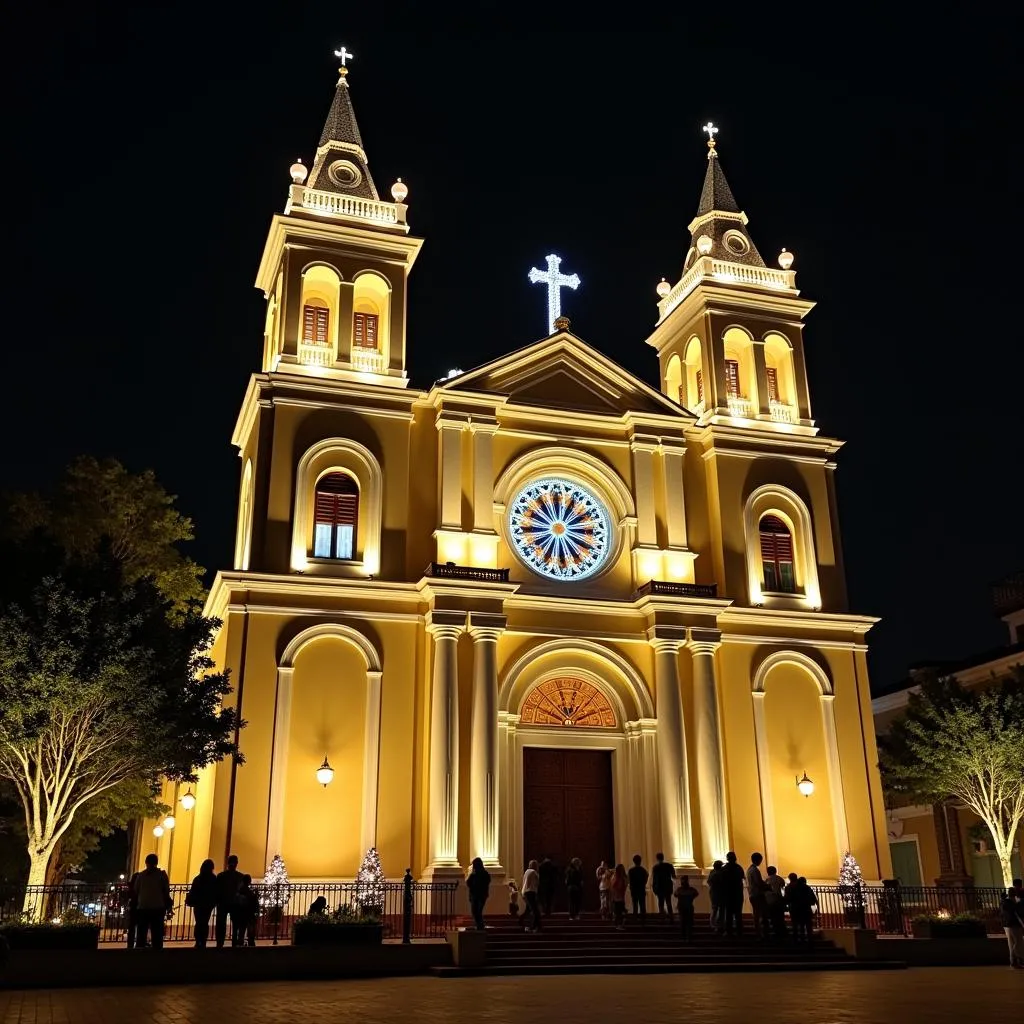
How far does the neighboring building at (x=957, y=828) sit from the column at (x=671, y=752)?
1162 centimetres

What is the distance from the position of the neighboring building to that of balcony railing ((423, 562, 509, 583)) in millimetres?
16229

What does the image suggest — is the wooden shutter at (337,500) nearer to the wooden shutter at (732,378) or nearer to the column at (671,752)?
the column at (671,752)

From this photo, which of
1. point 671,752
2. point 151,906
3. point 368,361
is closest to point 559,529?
point 671,752

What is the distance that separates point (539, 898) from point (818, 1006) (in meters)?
12.0

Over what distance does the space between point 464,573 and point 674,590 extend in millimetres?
5860

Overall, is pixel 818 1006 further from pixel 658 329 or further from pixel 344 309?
pixel 658 329

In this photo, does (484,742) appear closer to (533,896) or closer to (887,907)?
(533,896)

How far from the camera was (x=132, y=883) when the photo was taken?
20172 millimetres

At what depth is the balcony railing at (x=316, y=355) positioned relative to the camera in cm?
3206

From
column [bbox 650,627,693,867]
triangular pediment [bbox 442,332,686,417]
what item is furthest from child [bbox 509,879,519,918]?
triangular pediment [bbox 442,332,686,417]

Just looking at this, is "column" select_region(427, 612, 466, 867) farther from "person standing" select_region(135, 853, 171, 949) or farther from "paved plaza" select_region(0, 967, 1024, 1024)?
"person standing" select_region(135, 853, 171, 949)

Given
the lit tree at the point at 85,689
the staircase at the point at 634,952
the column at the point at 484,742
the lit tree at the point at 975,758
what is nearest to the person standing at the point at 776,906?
the staircase at the point at 634,952

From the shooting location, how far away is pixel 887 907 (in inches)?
1077

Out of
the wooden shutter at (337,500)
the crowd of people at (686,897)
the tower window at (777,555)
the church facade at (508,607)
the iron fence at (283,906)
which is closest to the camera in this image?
the iron fence at (283,906)
